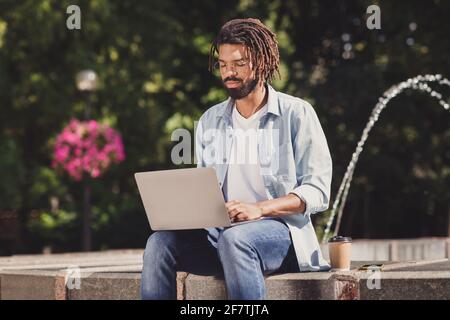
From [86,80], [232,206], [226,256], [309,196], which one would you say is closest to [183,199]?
[232,206]

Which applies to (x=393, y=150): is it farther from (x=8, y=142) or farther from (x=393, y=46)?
(x=8, y=142)

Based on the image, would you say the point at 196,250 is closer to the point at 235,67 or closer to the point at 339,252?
the point at 339,252

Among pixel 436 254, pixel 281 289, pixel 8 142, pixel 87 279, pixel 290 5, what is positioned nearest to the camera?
pixel 281 289

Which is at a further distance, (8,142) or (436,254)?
(8,142)

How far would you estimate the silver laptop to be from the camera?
4996 millimetres

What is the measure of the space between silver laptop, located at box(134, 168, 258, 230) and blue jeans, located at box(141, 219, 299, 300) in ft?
0.26

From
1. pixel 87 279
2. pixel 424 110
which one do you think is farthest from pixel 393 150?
pixel 87 279

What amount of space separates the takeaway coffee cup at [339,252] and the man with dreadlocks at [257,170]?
0.23 feet

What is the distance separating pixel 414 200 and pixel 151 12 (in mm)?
6675

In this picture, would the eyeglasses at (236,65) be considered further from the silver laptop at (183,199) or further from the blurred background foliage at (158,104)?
the blurred background foliage at (158,104)

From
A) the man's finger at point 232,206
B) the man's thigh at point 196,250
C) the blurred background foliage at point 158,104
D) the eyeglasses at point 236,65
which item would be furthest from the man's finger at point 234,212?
the blurred background foliage at point 158,104

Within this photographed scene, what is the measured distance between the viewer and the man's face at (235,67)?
5.43 m

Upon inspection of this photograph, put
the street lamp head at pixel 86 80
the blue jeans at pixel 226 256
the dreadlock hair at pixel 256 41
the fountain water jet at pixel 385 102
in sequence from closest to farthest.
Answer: the blue jeans at pixel 226 256 → the dreadlock hair at pixel 256 41 → the street lamp head at pixel 86 80 → the fountain water jet at pixel 385 102

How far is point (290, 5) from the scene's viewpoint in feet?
82.6
